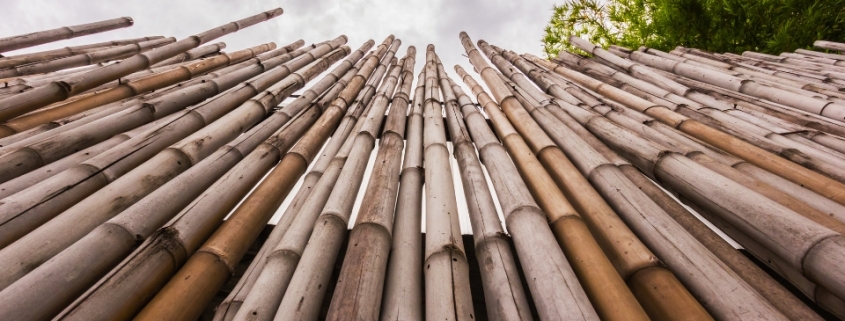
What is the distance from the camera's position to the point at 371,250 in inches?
45.3

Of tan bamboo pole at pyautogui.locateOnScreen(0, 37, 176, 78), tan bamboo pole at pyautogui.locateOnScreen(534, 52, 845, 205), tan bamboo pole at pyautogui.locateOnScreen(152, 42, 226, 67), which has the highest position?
tan bamboo pole at pyautogui.locateOnScreen(152, 42, 226, 67)

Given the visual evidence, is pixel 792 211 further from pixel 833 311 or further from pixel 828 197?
pixel 828 197

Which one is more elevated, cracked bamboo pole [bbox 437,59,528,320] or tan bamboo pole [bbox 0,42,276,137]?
tan bamboo pole [bbox 0,42,276,137]

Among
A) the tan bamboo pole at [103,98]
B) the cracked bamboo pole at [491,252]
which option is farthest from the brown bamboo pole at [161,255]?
the tan bamboo pole at [103,98]

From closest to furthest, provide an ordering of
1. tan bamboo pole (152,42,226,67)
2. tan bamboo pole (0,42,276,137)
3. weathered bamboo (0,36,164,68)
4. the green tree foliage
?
tan bamboo pole (0,42,276,137)
weathered bamboo (0,36,164,68)
tan bamboo pole (152,42,226,67)
the green tree foliage

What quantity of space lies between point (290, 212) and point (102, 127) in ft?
3.20

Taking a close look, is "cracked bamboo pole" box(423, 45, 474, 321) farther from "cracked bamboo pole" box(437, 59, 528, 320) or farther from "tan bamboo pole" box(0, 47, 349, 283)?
"tan bamboo pole" box(0, 47, 349, 283)

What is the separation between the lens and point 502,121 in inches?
87.0

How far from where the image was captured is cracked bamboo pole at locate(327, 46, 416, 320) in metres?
0.97

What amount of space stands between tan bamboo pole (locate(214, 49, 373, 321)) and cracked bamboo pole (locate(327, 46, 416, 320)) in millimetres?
310

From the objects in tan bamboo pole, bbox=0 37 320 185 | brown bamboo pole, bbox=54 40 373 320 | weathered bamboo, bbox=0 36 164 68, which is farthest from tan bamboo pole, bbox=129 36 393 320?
weathered bamboo, bbox=0 36 164 68

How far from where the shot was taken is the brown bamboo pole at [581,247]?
94 centimetres

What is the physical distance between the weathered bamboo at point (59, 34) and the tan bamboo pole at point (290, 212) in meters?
2.48

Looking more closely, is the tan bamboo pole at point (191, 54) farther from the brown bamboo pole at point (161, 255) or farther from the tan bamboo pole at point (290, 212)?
the brown bamboo pole at point (161, 255)
